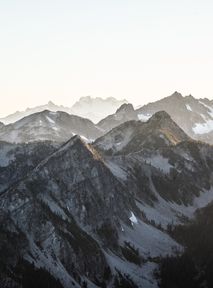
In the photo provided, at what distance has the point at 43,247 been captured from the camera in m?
154

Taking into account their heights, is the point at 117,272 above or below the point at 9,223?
below

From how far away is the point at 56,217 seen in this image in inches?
6693

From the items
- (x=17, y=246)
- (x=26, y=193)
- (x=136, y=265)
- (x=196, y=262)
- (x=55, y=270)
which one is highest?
(x=26, y=193)

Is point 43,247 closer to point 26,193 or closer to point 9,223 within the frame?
point 9,223

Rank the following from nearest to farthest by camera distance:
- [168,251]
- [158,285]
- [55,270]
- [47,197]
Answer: [55,270]
[158,285]
[47,197]
[168,251]

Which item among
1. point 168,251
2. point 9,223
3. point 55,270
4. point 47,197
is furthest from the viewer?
point 168,251

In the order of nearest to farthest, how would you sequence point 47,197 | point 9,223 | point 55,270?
point 55,270 → point 9,223 → point 47,197

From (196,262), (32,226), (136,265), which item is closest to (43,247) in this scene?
Answer: (32,226)

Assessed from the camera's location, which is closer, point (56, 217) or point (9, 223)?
point (9, 223)

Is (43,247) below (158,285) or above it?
above

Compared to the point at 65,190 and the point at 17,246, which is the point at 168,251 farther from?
the point at 17,246

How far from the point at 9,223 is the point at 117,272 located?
1266 inches

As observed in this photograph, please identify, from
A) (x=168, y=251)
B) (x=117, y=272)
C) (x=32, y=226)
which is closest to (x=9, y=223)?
(x=32, y=226)

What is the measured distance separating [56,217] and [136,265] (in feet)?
91.7
